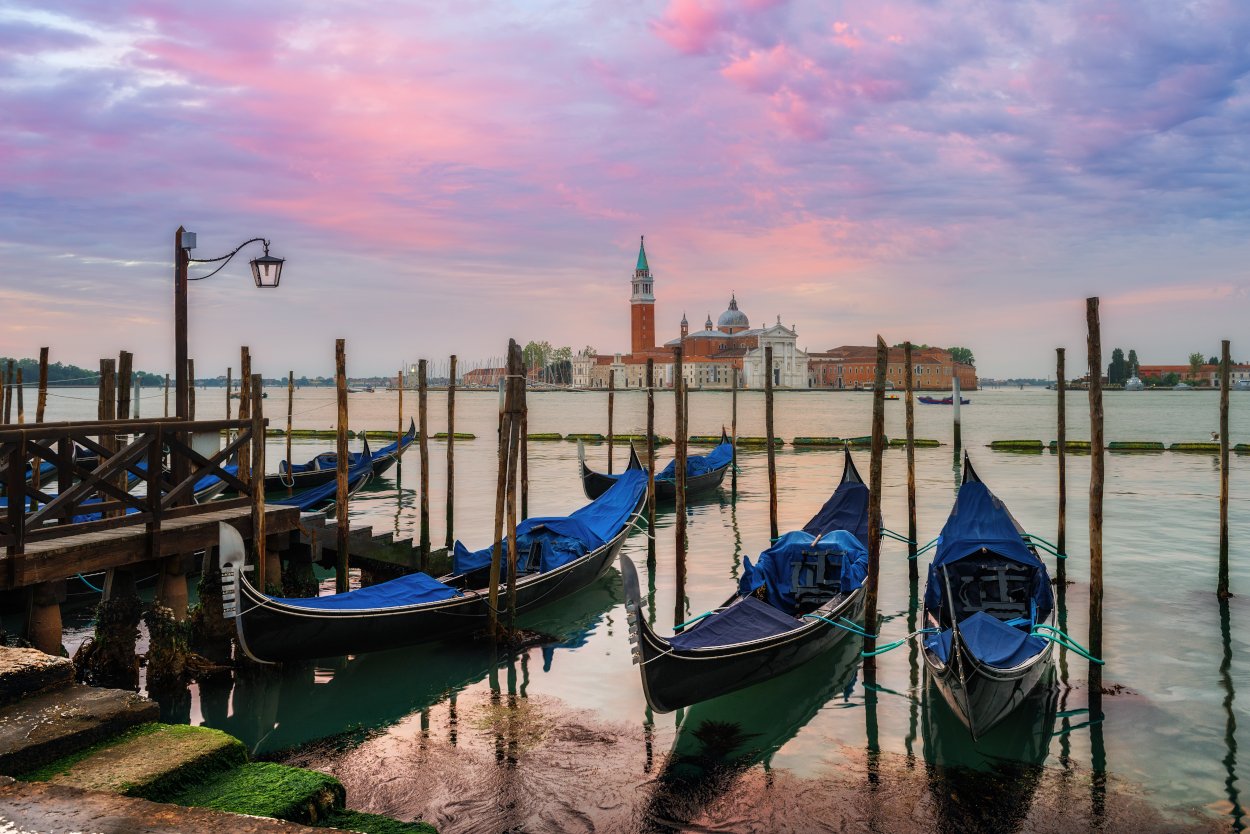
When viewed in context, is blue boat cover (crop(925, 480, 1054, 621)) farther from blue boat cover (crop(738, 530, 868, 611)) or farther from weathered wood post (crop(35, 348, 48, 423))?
weathered wood post (crop(35, 348, 48, 423))

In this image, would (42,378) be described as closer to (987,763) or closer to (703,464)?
(703,464)

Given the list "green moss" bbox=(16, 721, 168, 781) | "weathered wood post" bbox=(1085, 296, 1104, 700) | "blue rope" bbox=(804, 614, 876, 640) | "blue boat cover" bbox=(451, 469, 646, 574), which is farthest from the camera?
"blue boat cover" bbox=(451, 469, 646, 574)

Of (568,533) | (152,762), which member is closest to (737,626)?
(568,533)

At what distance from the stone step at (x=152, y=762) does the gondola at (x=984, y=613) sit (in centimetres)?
387

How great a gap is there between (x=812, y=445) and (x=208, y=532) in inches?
984

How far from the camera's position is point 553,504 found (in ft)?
55.7

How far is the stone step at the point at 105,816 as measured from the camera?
228cm

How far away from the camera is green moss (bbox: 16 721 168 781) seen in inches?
113

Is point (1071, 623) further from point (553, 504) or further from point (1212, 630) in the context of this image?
point (553, 504)

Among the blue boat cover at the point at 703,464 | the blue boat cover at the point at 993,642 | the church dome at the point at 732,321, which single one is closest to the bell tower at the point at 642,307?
the church dome at the point at 732,321

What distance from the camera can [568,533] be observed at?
29.2 ft

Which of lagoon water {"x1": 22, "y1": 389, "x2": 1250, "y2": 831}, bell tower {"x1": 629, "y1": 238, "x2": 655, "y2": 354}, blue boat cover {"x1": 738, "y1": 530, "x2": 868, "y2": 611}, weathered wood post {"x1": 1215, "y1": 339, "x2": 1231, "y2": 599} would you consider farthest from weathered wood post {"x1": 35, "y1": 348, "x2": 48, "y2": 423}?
bell tower {"x1": 629, "y1": 238, "x2": 655, "y2": 354}

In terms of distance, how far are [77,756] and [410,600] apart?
12.3 ft

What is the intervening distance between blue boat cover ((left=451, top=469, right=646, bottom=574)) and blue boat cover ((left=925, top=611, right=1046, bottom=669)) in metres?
3.67
